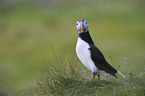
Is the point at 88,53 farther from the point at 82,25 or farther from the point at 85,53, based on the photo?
the point at 82,25

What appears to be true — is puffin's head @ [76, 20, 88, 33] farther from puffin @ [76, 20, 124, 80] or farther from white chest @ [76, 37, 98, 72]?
white chest @ [76, 37, 98, 72]

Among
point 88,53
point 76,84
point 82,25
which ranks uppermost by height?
point 82,25

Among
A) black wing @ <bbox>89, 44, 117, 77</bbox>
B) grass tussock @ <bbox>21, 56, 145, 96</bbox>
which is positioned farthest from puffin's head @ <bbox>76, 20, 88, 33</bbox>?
grass tussock @ <bbox>21, 56, 145, 96</bbox>

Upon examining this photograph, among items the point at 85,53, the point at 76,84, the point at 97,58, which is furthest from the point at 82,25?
the point at 76,84

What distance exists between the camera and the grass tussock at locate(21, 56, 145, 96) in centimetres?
397

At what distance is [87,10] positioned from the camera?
2206cm

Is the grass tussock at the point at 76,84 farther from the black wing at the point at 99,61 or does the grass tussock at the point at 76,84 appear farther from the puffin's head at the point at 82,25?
the puffin's head at the point at 82,25

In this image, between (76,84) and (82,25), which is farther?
(76,84)

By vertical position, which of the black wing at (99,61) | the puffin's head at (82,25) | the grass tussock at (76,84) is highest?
the puffin's head at (82,25)

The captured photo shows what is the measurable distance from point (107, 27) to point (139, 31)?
2325 mm

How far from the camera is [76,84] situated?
4.49 metres

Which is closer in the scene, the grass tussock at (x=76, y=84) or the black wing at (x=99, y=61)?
the grass tussock at (x=76, y=84)

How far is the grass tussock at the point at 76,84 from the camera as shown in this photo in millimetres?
3973

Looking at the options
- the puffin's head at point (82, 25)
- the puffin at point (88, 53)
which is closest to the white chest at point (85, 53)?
the puffin at point (88, 53)
